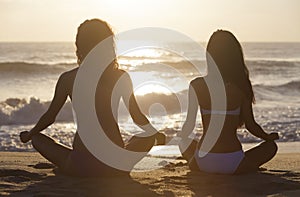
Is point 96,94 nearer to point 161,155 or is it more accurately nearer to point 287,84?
point 161,155

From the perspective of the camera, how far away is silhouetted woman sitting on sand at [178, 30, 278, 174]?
4754 mm

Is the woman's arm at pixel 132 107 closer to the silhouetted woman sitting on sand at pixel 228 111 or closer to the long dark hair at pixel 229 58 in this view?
the silhouetted woman sitting on sand at pixel 228 111

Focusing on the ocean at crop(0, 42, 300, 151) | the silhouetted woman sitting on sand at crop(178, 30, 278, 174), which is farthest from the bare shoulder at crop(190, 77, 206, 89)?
the ocean at crop(0, 42, 300, 151)

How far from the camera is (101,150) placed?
15.4 feet

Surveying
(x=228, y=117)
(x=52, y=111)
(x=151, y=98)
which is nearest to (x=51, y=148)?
(x=52, y=111)

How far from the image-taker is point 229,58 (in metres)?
4.75

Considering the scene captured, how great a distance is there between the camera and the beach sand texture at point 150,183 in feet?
14.1

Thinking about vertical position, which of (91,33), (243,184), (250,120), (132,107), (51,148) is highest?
(91,33)

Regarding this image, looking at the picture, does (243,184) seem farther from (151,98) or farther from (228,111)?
(151,98)

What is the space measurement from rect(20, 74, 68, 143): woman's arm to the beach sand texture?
367mm

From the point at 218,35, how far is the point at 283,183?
125 centimetres

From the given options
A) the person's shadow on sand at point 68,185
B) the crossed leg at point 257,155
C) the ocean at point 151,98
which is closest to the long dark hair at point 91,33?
the person's shadow on sand at point 68,185

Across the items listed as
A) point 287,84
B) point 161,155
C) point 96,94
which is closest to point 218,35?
point 96,94

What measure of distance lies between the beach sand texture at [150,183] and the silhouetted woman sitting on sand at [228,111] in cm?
A: 12
